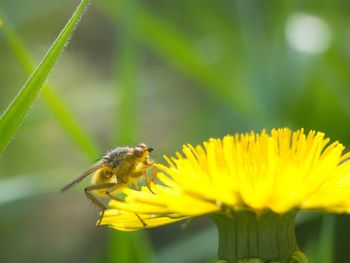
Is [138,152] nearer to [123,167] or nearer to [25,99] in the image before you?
[123,167]

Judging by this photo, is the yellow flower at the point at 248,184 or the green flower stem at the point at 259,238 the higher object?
the yellow flower at the point at 248,184

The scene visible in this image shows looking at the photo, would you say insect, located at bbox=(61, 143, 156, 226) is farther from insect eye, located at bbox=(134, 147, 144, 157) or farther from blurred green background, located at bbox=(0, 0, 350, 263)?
blurred green background, located at bbox=(0, 0, 350, 263)

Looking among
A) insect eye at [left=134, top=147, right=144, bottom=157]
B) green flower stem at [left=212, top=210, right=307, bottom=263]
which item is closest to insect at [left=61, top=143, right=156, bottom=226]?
insect eye at [left=134, top=147, right=144, bottom=157]

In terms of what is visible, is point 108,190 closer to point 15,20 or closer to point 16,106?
point 16,106

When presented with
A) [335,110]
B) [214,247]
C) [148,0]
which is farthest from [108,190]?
[148,0]

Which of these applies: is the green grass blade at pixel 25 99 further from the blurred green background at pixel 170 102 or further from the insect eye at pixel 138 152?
the blurred green background at pixel 170 102

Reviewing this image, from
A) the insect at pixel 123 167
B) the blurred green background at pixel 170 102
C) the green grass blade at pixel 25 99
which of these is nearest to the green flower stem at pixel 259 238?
the insect at pixel 123 167
